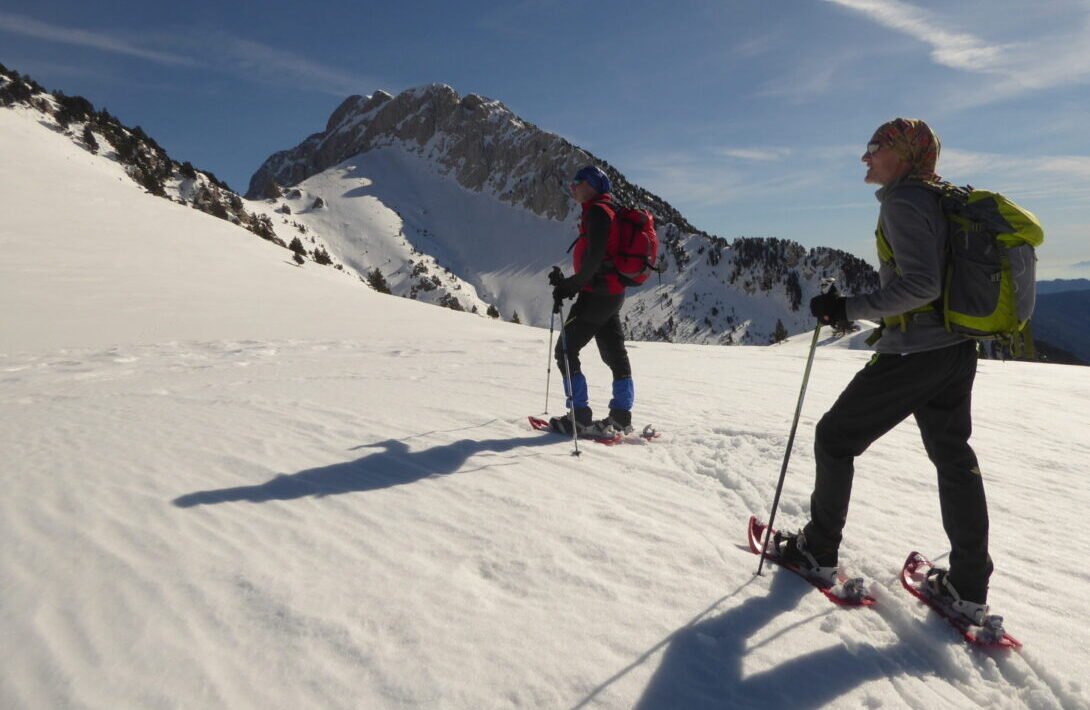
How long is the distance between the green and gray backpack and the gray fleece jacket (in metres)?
0.06

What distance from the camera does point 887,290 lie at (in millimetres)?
2660

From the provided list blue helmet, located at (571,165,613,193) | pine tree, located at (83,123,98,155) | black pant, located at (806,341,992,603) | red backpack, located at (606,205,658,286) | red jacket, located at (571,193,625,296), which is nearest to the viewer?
black pant, located at (806,341,992,603)

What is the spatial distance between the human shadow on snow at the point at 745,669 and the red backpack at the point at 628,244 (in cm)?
328

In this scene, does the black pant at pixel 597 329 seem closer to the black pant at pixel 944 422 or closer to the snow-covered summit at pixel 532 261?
the black pant at pixel 944 422

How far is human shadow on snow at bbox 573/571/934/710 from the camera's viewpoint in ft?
7.29

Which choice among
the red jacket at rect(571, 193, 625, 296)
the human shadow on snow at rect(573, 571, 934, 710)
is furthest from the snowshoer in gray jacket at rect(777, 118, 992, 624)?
the red jacket at rect(571, 193, 625, 296)

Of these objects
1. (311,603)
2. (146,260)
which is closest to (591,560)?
(311,603)

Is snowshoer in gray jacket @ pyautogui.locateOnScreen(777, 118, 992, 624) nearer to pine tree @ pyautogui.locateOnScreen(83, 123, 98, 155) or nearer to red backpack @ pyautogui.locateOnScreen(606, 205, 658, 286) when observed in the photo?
red backpack @ pyautogui.locateOnScreen(606, 205, 658, 286)

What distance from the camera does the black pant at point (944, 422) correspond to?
2.73m

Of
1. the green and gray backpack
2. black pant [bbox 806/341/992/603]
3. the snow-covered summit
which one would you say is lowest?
black pant [bbox 806/341/992/603]

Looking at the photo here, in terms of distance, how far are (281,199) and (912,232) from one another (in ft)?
528

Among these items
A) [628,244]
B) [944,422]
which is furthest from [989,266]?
[628,244]

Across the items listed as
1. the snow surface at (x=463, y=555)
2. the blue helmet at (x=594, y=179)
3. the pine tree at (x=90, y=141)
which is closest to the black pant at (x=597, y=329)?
the snow surface at (x=463, y=555)

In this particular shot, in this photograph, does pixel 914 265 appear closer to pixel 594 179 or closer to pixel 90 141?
pixel 594 179
